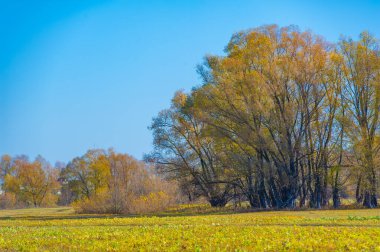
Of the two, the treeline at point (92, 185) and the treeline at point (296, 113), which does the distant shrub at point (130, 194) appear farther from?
the treeline at point (296, 113)

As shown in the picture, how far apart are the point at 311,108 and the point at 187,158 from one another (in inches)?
599

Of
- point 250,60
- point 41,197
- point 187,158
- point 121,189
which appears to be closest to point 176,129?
point 187,158

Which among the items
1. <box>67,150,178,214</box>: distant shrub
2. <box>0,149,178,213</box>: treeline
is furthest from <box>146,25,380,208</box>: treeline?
<box>0,149,178,213</box>: treeline

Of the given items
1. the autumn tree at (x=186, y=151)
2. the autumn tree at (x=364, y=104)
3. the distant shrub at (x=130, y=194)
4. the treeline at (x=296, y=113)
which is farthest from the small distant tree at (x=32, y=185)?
the autumn tree at (x=364, y=104)

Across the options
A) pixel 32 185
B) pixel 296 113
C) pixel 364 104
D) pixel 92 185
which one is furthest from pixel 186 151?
pixel 32 185

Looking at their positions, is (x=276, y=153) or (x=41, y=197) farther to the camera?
(x=41, y=197)

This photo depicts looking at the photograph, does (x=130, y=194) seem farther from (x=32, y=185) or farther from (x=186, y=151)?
(x=32, y=185)

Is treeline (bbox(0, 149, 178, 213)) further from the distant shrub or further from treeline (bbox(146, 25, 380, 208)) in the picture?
treeline (bbox(146, 25, 380, 208))

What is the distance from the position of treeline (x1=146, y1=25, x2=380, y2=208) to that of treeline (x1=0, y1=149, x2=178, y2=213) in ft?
27.9

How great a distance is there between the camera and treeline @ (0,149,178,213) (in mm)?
48219

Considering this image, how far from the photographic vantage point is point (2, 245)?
15242 mm

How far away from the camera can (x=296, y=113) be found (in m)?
43.6

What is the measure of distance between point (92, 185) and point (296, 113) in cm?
5241

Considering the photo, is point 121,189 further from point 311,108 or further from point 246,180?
point 311,108
